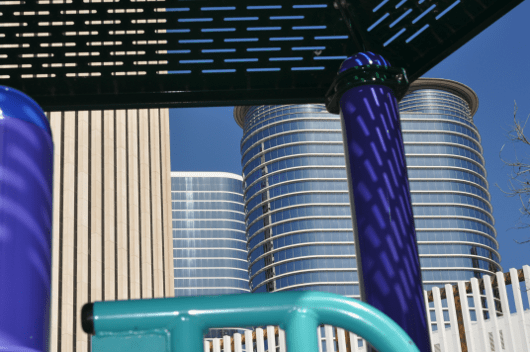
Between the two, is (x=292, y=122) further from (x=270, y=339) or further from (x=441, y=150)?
(x=270, y=339)

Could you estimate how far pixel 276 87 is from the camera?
3.37m

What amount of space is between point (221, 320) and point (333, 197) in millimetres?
103207

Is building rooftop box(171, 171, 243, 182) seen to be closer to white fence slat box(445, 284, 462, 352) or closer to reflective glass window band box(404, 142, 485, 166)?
reflective glass window band box(404, 142, 485, 166)

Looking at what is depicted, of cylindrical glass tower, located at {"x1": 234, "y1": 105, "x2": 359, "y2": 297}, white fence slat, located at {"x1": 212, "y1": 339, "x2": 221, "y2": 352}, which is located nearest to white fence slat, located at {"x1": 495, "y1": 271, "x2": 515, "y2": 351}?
white fence slat, located at {"x1": 212, "y1": 339, "x2": 221, "y2": 352}

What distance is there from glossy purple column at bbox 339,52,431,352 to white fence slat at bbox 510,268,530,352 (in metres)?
2.52

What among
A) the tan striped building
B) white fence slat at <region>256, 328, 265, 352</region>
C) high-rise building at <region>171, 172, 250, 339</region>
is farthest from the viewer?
high-rise building at <region>171, 172, 250, 339</region>

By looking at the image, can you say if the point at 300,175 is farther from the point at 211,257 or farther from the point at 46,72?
the point at 46,72

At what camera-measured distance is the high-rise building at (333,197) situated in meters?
99.6

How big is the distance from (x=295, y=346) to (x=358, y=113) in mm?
2426

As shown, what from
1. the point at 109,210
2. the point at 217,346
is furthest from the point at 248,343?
the point at 109,210

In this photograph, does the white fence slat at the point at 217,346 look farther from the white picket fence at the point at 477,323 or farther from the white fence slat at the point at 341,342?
the white fence slat at the point at 341,342

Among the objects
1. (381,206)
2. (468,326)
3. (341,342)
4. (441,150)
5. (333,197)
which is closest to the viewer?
(381,206)

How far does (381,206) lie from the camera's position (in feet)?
9.24

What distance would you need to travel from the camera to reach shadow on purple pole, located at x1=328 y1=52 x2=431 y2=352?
8.86 ft
